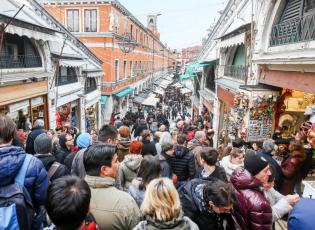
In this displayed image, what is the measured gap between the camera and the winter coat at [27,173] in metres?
2.65

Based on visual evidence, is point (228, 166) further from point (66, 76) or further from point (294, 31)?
point (66, 76)

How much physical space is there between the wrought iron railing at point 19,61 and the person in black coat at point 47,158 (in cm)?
596

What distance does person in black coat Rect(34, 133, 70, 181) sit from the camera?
3938 mm

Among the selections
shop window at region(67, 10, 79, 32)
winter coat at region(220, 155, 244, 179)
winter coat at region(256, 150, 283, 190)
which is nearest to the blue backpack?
winter coat at region(220, 155, 244, 179)

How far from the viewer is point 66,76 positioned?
595 inches

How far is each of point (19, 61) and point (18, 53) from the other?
12.1 inches

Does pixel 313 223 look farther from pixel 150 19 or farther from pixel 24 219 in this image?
pixel 150 19

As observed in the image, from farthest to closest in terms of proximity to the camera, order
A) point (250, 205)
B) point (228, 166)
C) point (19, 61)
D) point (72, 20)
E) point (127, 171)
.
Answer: point (72, 20)
point (19, 61)
point (228, 166)
point (127, 171)
point (250, 205)

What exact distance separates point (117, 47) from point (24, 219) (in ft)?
86.8

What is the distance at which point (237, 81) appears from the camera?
451 inches

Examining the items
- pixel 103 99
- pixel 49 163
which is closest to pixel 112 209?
pixel 49 163

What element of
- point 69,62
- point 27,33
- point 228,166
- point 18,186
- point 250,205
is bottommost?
point 228,166

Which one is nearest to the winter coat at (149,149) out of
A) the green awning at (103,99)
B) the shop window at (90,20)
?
the green awning at (103,99)

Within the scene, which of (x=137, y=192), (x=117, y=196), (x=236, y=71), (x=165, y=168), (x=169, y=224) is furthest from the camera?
(x=236, y=71)
